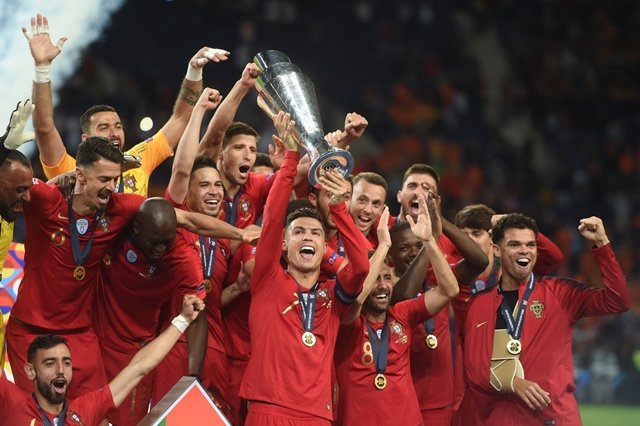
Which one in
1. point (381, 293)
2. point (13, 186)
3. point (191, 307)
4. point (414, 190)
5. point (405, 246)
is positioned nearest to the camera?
point (13, 186)

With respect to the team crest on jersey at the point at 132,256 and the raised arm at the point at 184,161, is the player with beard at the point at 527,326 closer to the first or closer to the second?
the raised arm at the point at 184,161

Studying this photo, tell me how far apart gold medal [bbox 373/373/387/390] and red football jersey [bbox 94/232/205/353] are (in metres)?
1.05

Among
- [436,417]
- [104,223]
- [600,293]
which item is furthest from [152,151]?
[600,293]

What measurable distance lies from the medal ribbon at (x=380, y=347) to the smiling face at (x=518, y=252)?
84cm

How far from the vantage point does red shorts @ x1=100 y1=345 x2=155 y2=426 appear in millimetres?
5922

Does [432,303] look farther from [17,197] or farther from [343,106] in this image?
[343,106]

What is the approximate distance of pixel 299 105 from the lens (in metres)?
5.41

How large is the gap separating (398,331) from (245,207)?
121 centimetres

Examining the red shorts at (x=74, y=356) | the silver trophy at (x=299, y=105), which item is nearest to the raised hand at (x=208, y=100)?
the silver trophy at (x=299, y=105)

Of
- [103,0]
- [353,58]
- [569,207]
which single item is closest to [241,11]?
[353,58]

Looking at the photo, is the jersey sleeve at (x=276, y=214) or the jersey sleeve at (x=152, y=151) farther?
the jersey sleeve at (x=152, y=151)

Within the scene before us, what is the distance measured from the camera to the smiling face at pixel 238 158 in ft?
21.0

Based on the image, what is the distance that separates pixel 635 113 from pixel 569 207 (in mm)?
2636

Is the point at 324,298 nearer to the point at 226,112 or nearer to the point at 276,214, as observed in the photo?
the point at 276,214
